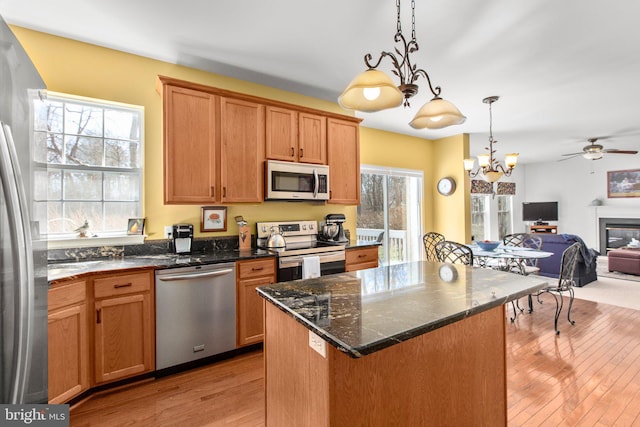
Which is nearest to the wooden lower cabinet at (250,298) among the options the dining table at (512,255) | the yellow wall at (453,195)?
the dining table at (512,255)

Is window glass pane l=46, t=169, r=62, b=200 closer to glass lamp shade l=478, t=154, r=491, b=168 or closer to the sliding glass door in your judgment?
the sliding glass door

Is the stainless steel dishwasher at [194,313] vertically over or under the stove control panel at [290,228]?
under

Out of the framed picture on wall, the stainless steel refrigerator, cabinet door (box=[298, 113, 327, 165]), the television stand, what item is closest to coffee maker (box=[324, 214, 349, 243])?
cabinet door (box=[298, 113, 327, 165])

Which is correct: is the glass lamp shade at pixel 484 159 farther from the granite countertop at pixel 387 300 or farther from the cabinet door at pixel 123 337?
the cabinet door at pixel 123 337

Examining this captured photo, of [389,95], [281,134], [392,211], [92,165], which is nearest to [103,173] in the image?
[92,165]

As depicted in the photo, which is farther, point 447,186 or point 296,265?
point 447,186

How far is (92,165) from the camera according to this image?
8.75 feet

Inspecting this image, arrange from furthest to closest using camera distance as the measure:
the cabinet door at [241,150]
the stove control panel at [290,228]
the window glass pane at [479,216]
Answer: the window glass pane at [479,216] → the stove control panel at [290,228] → the cabinet door at [241,150]

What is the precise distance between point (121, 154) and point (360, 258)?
8.74ft

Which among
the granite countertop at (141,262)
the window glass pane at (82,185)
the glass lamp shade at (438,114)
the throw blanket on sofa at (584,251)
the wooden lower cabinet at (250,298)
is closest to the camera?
the glass lamp shade at (438,114)

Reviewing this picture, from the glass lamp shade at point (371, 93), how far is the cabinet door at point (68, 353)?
221 cm

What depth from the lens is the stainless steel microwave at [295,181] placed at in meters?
3.10

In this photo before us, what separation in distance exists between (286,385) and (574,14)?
3.02m

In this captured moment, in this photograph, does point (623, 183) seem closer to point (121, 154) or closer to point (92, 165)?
point (121, 154)
